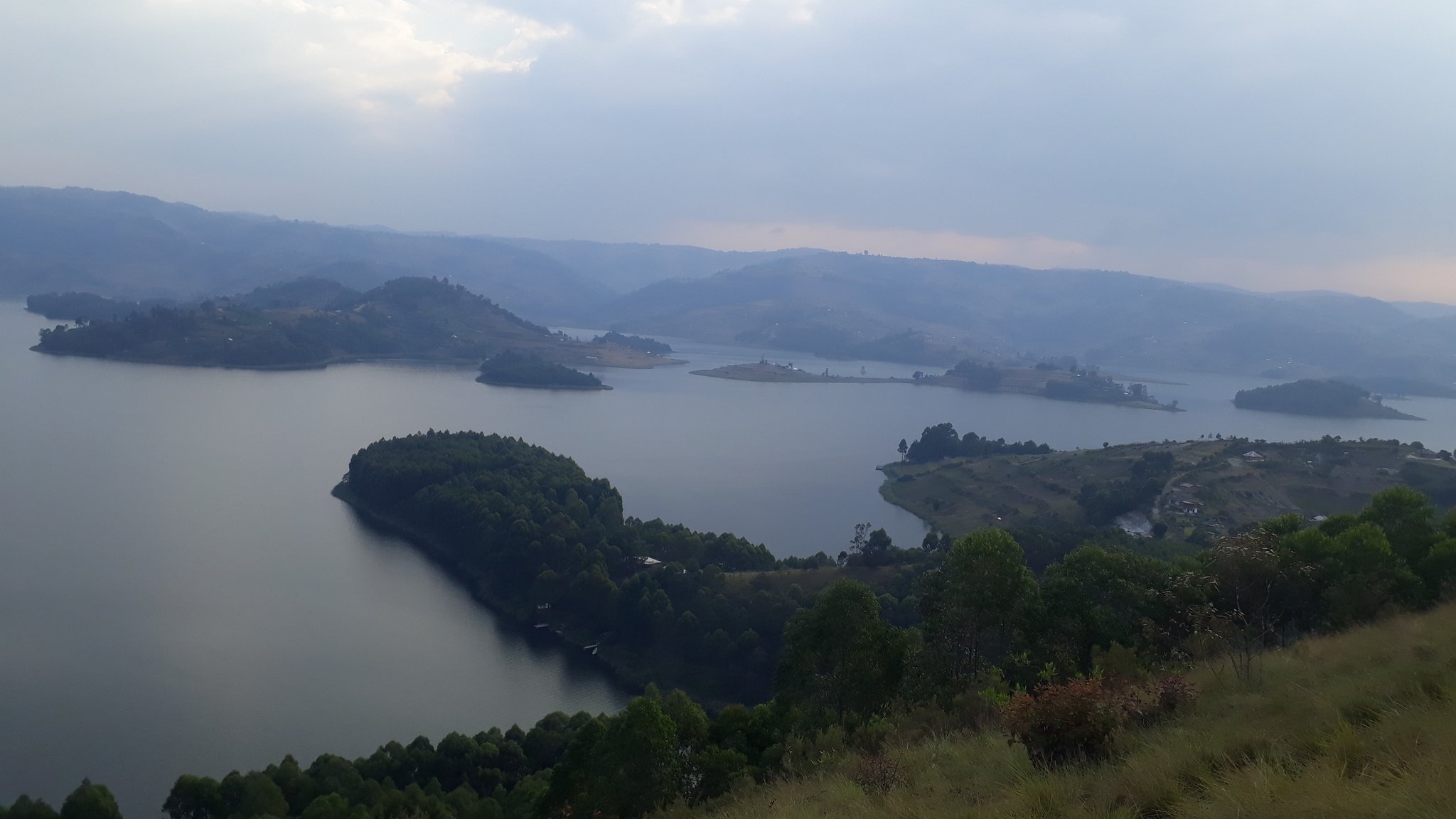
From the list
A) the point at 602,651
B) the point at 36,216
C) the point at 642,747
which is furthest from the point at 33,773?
the point at 36,216

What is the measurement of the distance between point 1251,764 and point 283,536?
22.6 m

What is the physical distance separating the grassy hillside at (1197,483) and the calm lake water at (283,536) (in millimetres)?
2157

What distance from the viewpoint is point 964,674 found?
6.61 metres

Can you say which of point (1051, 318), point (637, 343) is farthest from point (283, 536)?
point (1051, 318)

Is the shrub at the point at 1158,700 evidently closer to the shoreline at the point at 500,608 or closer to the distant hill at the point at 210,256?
the shoreline at the point at 500,608

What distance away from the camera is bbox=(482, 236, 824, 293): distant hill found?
165m

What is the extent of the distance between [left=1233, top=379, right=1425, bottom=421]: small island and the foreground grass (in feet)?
198

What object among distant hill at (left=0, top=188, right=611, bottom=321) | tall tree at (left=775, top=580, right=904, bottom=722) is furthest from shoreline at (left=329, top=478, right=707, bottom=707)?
distant hill at (left=0, top=188, right=611, bottom=321)

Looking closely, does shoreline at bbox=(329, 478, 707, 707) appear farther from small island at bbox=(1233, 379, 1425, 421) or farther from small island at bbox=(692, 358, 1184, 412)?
small island at bbox=(1233, 379, 1425, 421)

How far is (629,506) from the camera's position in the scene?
2697 cm

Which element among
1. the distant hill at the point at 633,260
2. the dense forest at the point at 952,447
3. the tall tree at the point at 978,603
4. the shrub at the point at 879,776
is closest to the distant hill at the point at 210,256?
the distant hill at the point at 633,260

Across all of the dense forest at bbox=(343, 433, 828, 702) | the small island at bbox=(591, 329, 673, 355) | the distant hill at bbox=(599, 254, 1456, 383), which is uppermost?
the distant hill at bbox=(599, 254, 1456, 383)

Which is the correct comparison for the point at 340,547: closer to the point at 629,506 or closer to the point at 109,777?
the point at 629,506

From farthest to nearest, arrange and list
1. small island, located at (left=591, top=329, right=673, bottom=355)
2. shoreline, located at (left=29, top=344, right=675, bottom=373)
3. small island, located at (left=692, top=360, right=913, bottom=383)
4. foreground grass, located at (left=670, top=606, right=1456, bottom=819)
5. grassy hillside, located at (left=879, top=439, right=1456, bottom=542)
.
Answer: small island, located at (left=591, top=329, right=673, bottom=355) < small island, located at (left=692, top=360, right=913, bottom=383) < shoreline, located at (left=29, top=344, right=675, bottom=373) < grassy hillside, located at (left=879, top=439, right=1456, bottom=542) < foreground grass, located at (left=670, top=606, right=1456, bottom=819)
